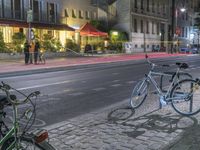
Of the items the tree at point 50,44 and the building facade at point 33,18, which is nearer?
the building facade at point 33,18

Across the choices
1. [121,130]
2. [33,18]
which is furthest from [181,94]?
[33,18]

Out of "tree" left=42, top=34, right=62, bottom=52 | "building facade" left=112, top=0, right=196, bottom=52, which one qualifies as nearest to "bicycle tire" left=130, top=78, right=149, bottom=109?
"tree" left=42, top=34, right=62, bottom=52

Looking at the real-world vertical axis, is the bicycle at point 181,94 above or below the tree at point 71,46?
below

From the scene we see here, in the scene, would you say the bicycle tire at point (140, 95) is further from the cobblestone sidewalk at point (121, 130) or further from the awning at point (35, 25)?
the awning at point (35, 25)

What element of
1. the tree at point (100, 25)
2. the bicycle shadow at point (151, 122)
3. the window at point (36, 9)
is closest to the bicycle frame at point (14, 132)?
the bicycle shadow at point (151, 122)

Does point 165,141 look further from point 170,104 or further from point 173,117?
point 170,104

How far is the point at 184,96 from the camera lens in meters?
8.54

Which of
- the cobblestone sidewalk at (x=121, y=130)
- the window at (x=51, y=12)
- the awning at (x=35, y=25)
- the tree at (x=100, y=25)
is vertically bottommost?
the cobblestone sidewalk at (x=121, y=130)

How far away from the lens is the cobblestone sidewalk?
6238 mm

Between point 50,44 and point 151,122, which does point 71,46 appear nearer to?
point 50,44

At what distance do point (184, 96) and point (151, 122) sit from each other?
1194 mm

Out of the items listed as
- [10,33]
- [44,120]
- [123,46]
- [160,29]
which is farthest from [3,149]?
[160,29]

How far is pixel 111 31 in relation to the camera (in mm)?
54250

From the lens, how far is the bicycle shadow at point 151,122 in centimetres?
718
